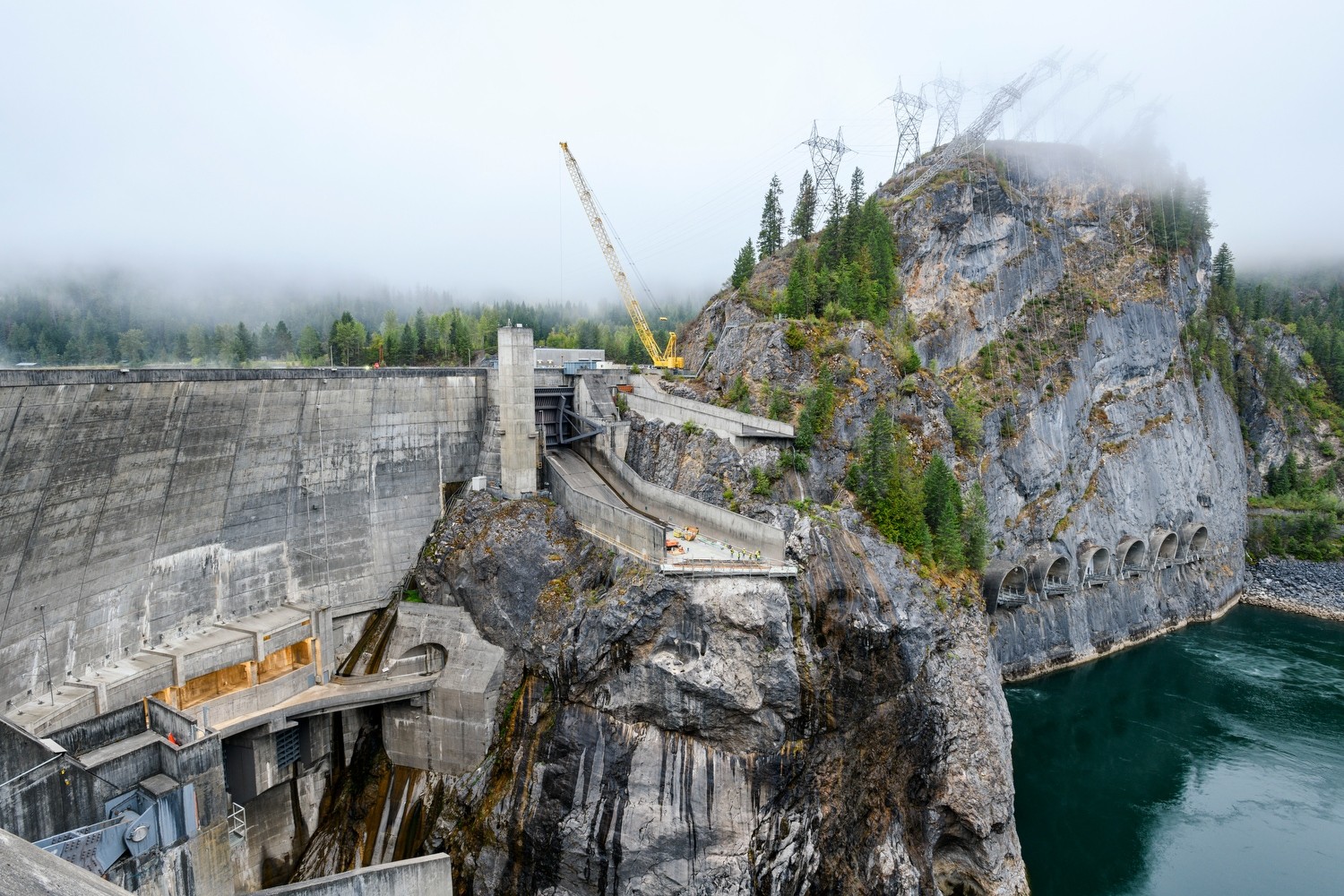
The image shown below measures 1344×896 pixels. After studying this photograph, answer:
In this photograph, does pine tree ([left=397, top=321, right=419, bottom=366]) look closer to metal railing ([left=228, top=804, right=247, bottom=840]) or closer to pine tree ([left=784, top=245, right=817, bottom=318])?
pine tree ([left=784, top=245, right=817, bottom=318])

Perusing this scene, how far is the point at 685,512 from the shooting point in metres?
35.3

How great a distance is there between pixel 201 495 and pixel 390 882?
54.1 feet

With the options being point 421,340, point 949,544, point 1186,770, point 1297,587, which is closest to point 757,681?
point 949,544

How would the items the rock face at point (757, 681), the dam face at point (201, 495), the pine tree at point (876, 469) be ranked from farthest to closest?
1. the pine tree at point (876, 469)
2. the rock face at point (757, 681)
3. the dam face at point (201, 495)

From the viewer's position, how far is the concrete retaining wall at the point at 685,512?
102 ft

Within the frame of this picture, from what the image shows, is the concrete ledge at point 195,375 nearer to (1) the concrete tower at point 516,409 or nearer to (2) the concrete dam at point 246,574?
(2) the concrete dam at point 246,574

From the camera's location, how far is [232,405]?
3106 centimetres

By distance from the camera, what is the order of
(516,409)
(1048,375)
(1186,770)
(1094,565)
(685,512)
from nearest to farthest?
1. (685,512)
2. (516,409)
3. (1186,770)
4. (1048,375)
5. (1094,565)

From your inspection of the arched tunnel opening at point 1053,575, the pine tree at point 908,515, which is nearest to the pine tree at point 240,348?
the pine tree at point 908,515

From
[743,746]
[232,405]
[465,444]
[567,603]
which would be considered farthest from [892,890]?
[232,405]

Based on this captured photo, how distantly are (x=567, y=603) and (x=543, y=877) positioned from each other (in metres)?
10.4

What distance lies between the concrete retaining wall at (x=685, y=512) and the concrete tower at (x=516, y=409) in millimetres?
5018

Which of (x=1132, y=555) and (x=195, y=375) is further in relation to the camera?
(x=1132, y=555)

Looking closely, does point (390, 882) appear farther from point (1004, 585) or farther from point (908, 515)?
point (1004, 585)
